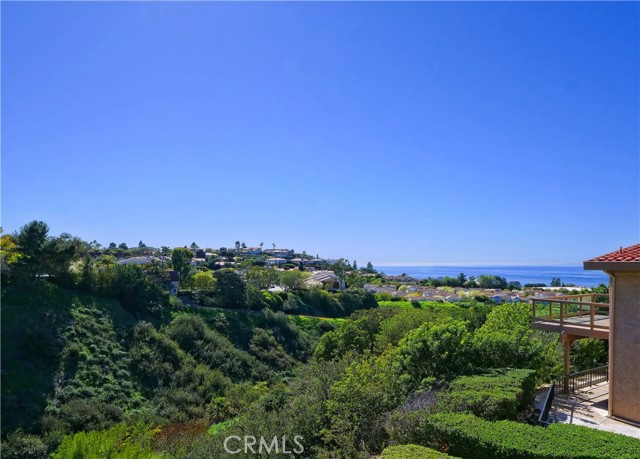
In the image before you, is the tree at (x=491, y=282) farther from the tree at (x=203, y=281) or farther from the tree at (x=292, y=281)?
the tree at (x=203, y=281)

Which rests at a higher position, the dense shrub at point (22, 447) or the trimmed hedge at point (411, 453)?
the trimmed hedge at point (411, 453)

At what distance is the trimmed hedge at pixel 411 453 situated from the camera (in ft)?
18.2

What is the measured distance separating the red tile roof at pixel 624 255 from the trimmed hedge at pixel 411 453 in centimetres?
529

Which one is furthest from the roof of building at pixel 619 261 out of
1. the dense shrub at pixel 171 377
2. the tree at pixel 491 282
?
the tree at pixel 491 282

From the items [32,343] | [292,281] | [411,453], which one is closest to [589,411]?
[411,453]

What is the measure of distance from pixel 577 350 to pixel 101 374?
2284 cm

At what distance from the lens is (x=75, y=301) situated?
1064 inches

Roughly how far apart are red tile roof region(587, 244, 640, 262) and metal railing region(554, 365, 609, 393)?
3.59 meters

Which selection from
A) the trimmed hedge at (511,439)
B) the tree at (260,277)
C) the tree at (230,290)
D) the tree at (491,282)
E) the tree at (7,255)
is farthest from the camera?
the tree at (491,282)

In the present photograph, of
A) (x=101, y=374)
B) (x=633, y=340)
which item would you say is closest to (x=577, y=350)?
(x=633, y=340)

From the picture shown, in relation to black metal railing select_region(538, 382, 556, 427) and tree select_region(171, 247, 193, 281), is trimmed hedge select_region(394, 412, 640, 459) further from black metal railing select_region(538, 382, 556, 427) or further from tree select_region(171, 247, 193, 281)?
tree select_region(171, 247, 193, 281)

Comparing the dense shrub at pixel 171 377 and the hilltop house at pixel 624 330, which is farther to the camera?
the dense shrub at pixel 171 377

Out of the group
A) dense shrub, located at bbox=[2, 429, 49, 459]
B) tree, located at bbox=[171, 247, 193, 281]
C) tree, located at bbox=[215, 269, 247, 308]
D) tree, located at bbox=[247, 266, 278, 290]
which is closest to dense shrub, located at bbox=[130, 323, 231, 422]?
dense shrub, located at bbox=[2, 429, 49, 459]

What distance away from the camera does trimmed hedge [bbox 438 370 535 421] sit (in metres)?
6.94
